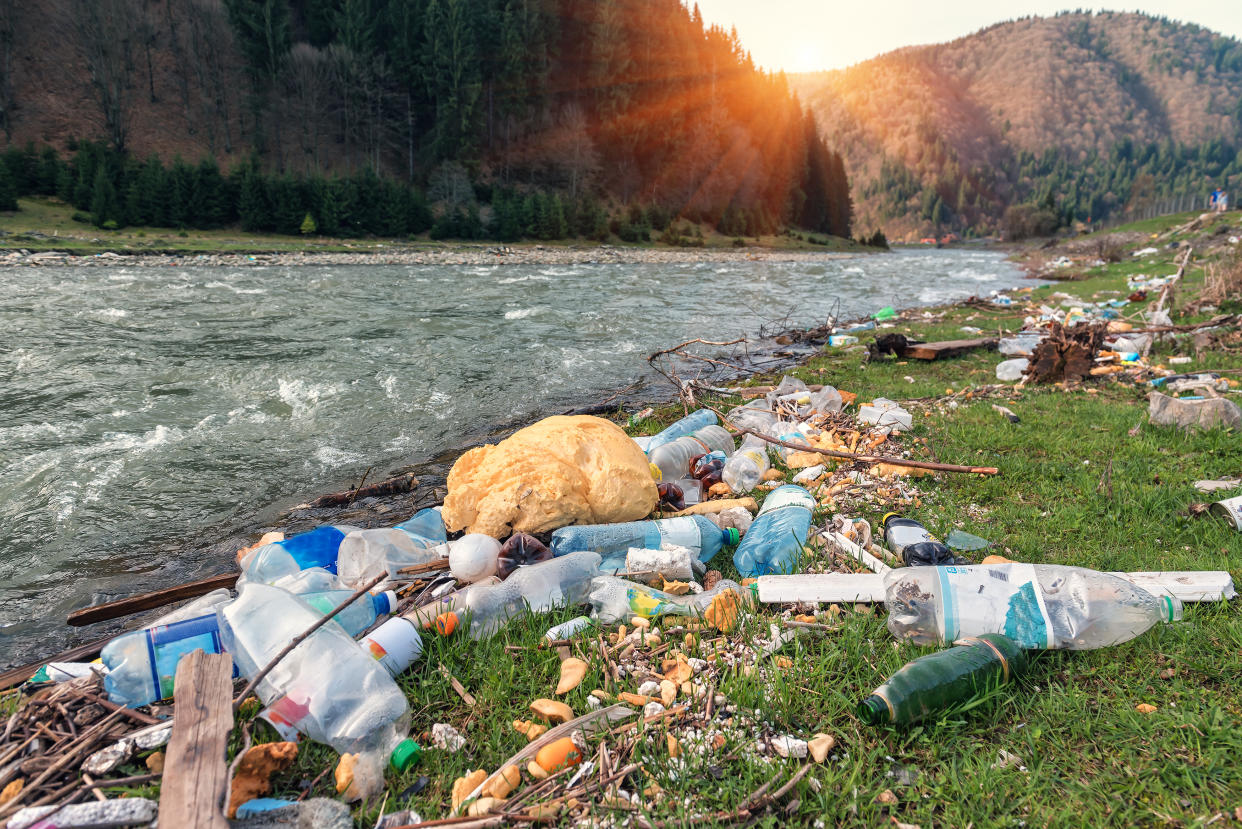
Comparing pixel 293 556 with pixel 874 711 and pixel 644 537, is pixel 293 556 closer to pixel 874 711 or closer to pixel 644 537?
pixel 644 537

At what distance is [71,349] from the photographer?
858 centimetres

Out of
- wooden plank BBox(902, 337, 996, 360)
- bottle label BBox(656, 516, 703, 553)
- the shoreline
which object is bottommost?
bottle label BBox(656, 516, 703, 553)

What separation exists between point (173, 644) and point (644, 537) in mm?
2082

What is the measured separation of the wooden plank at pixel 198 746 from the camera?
1.52 metres

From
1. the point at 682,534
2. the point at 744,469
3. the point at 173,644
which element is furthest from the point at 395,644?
the point at 744,469

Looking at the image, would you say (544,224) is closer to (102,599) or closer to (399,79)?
(399,79)

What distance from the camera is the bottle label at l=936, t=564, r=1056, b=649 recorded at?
2.19 meters

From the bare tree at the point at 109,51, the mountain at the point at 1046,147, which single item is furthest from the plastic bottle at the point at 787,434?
the mountain at the point at 1046,147

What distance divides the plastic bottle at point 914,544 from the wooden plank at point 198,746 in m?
2.74

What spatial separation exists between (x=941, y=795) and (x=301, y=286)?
1910 cm

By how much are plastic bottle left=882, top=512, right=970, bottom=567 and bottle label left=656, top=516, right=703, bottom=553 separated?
39.5 inches

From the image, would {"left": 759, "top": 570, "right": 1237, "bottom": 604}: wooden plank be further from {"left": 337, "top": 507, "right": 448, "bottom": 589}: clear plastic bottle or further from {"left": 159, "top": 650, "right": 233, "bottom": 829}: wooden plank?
{"left": 159, "top": 650, "right": 233, "bottom": 829}: wooden plank

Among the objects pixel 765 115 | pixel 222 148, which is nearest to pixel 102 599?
pixel 222 148

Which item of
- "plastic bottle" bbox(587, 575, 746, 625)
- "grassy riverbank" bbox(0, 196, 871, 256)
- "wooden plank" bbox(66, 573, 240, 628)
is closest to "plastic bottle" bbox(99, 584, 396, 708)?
"wooden plank" bbox(66, 573, 240, 628)
